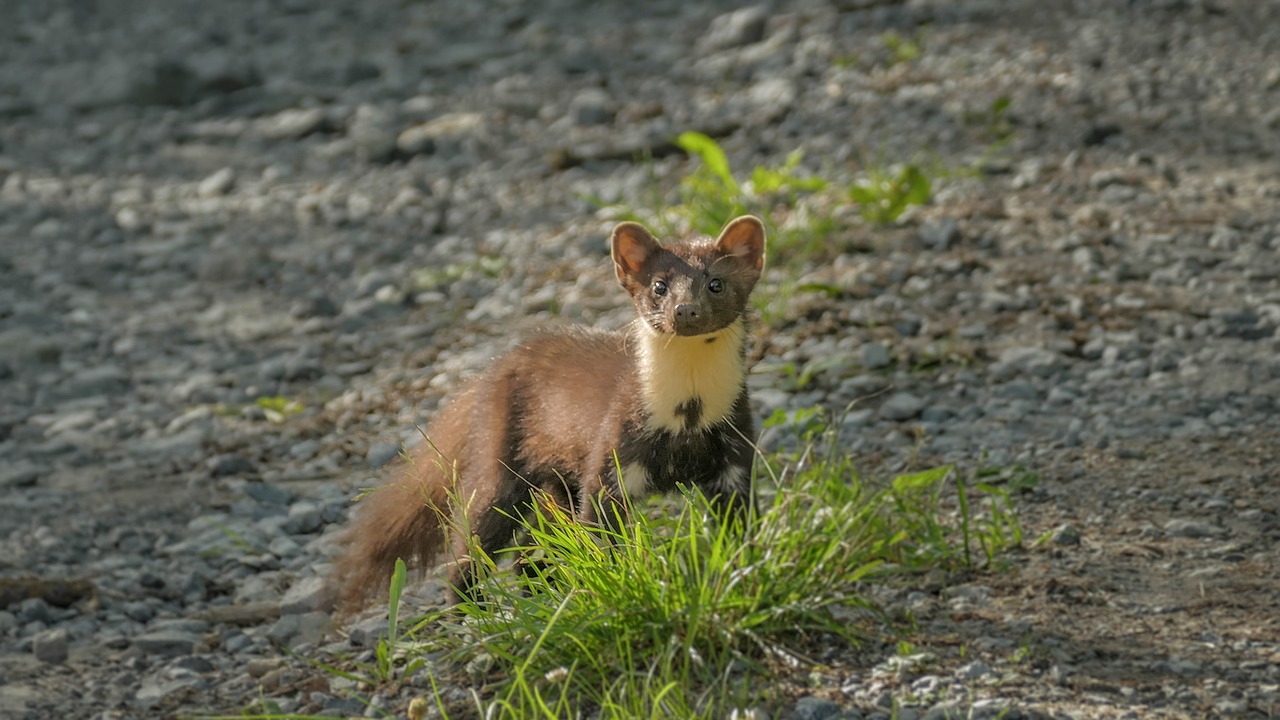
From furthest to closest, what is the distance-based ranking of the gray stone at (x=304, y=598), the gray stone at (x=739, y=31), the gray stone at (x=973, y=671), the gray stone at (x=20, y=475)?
1. the gray stone at (x=739, y=31)
2. the gray stone at (x=20, y=475)
3. the gray stone at (x=304, y=598)
4. the gray stone at (x=973, y=671)

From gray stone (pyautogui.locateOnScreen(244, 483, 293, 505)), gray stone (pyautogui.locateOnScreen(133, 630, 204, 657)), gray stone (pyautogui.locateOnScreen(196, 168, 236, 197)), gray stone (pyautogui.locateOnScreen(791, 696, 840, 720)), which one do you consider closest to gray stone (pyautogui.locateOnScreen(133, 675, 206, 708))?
gray stone (pyautogui.locateOnScreen(133, 630, 204, 657))

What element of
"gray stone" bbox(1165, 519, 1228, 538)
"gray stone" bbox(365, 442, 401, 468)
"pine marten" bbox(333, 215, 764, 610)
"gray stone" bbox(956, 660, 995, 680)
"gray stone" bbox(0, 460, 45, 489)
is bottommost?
"gray stone" bbox(1165, 519, 1228, 538)

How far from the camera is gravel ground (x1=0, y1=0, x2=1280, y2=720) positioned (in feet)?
15.7

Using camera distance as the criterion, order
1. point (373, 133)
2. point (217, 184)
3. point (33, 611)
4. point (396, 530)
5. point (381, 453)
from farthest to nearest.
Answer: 1. point (373, 133)
2. point (217, 184)
3. point (381, 453)
4. point (33, 611)
5. point (396, 530)

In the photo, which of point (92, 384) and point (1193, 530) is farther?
point (92, 384)

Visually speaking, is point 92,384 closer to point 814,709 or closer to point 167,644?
point 167,644

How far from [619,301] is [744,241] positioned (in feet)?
9.25

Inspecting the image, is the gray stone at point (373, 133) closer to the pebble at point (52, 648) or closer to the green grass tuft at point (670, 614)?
the pebble at point (52, 648)

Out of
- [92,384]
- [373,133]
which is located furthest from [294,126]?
[92,384]

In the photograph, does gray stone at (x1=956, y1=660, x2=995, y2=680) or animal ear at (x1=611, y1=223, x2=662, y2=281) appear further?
animal ear at (x1=611, y1=223, x2=662, y2=281)

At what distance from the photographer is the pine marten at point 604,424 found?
466 cm

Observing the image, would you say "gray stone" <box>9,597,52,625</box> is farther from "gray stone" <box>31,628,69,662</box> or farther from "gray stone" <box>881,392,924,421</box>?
"gray stone" <box>881,392,924,421</box>

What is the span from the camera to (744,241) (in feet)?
15.9

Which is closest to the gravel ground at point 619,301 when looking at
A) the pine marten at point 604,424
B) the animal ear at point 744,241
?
the pine marten at point 604,424
